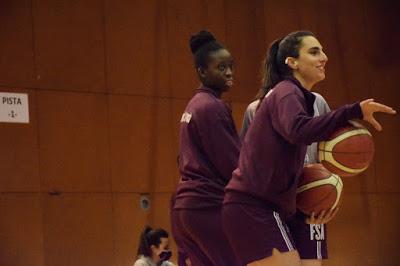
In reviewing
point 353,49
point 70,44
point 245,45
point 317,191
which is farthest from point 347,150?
point 353,49

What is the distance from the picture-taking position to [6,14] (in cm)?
783

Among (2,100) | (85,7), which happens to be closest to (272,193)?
(2,100)

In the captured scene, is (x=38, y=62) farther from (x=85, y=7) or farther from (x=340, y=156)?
(x=340, y=156)

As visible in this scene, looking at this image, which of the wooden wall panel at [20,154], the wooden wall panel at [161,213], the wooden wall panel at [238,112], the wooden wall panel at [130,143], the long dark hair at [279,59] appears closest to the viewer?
the long dark hair at [279,59]

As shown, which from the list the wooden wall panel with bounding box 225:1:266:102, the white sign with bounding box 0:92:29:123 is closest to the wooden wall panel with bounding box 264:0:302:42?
the wooden wall panel with bounding box 225:1:266:102

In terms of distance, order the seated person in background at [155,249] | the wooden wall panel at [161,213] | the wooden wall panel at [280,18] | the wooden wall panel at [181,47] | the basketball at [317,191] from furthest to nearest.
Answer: the wooden wall panel at [280,18], the wooden wall panel at [181,47], the wooden wall panel at [161,213], the seated person in background at [155,249], the basketball at [317,191]

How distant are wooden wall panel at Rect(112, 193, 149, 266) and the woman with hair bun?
152 inches

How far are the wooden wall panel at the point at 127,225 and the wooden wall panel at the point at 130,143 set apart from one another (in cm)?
11

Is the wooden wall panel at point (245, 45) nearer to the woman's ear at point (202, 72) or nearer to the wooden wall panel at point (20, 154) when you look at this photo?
the wooden wall panel at point (20, 154)

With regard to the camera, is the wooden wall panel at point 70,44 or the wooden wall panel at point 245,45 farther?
the wooden wall panel at point 245,45

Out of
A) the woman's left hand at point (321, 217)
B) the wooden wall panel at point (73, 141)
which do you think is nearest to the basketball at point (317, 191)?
the woman's left hand at point (321, 217)

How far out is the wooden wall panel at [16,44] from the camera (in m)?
7.78

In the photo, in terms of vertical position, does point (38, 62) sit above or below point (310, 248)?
above

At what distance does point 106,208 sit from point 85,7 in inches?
82.1
